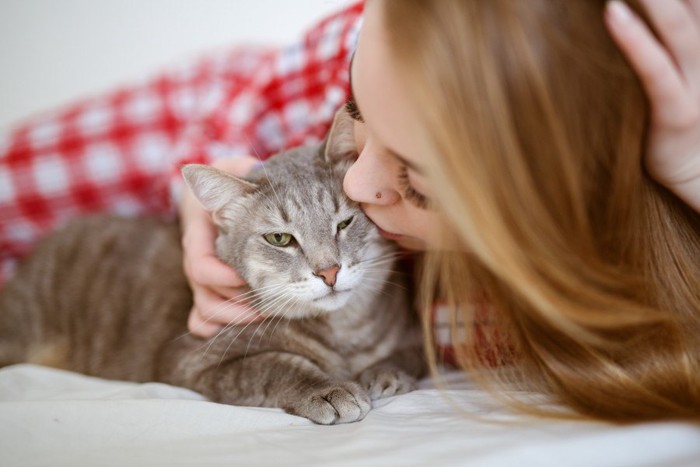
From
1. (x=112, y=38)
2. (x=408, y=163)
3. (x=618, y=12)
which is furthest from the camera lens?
(x=112, y=38)

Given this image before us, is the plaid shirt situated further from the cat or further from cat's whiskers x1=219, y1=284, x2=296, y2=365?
cat's whiskers x1=219, y1=284, x2=296, y2=365

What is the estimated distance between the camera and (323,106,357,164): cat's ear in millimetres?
1134

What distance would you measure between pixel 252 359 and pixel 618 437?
29.6 inches

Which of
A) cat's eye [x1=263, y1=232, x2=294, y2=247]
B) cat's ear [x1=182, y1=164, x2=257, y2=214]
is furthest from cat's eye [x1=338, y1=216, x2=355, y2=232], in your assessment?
cat's ear [x1=182, y1=164, x2=257, y2=214]

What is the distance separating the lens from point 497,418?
0.86m

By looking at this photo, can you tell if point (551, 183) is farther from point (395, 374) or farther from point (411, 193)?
point (395, 374)

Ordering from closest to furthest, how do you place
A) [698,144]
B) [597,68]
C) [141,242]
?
1. [597,68]
2. [698,144]
3. [141,242]

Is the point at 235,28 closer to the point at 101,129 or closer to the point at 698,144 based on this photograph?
the point at 101,129

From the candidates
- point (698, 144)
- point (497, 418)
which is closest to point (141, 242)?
point (497, 418)

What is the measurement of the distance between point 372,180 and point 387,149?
104mm

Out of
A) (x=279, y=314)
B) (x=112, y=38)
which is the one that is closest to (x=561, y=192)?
(x=279, y=314)

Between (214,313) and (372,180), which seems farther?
(214,313)

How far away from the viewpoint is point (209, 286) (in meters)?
1.28

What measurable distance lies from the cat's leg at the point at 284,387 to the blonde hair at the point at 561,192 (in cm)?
34
